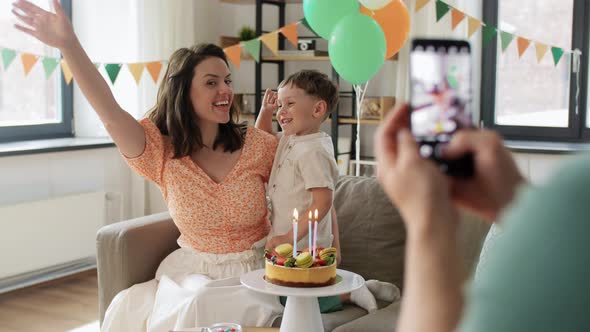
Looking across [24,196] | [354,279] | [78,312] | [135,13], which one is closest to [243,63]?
[135,13]

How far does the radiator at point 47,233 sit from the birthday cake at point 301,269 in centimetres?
237

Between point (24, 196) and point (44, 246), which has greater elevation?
point (24, 196)

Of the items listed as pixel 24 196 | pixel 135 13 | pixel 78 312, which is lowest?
pixel 78 312

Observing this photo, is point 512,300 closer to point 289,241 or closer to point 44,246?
point 289,241

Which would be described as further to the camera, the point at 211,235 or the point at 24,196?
the point at 24,196

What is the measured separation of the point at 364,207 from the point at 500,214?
2.09m

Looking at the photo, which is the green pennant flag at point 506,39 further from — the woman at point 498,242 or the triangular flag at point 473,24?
the woman at point 498,242

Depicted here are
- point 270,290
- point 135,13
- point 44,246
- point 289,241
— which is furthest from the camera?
point 135,13

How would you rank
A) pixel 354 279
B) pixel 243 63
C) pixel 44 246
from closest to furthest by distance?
pixel 354 279
pixel 44 246
pixel 243 63

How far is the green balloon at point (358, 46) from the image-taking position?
3.31 metres

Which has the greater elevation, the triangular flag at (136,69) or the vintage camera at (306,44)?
the vintage camera at (306,44)

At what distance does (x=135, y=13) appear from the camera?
185 inches

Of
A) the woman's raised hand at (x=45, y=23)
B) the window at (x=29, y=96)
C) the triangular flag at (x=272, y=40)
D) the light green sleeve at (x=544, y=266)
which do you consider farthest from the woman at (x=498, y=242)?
the window at (x=29, y=96)

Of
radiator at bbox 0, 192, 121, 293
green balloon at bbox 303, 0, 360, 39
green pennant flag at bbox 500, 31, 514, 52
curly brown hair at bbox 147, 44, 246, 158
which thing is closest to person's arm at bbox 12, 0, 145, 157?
curly brown hair at bbox 147, 44, 246, 158
